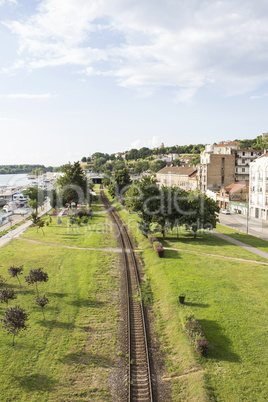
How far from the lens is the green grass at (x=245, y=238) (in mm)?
39031

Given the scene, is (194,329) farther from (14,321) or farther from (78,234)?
(78,234)

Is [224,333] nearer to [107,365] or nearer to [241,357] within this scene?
[241,357]

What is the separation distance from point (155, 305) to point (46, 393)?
10.8m

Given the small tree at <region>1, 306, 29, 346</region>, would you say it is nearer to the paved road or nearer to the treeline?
the treeline

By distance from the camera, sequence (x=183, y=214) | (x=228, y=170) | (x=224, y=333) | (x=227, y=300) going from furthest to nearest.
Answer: (x=228, y=170) → (x=183, y=214) → (x=227, y=300) → (x=224, y=333)

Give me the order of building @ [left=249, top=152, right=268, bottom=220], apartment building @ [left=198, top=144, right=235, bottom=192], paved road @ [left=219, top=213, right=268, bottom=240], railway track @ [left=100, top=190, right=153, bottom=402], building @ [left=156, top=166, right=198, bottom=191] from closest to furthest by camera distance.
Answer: railway track @ [left=100, top=190, right=153, bottom=402], paved road @ [left=219, top=213, right=268, bottom=240], building @ [left=249, top=152, right=268, bottom=220], apartment building @ [left=198, top=144, right=235, bottom=192], building @ [left=156, top=166, right=198, bottom=191]

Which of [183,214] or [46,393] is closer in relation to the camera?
[46,393]

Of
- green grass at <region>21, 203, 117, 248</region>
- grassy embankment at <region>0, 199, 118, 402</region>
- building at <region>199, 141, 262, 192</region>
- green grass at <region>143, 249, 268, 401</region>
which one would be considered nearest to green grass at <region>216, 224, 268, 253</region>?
green grass at <region>143, 249, 268, 401</region>

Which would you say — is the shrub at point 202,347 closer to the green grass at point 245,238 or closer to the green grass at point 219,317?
the green grass at point 219,317

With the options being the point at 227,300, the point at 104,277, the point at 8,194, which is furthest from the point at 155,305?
the point at 8,194

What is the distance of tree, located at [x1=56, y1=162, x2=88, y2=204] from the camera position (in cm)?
6944

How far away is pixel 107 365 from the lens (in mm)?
16109

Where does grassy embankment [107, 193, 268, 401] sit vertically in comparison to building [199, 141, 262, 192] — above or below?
below

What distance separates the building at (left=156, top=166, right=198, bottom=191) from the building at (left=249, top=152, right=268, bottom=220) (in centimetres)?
2798
